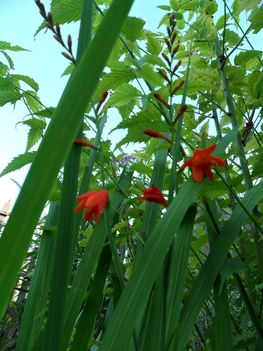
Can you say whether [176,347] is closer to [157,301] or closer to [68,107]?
[157,301]

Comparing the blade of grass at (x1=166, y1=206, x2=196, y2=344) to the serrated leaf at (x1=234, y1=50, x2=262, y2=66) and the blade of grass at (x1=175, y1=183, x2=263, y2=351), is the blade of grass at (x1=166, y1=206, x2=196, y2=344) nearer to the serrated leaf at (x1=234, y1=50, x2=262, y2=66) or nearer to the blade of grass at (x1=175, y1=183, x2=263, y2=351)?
the blade of grass at (x1=175, y1=183, x2=263, y2=351)

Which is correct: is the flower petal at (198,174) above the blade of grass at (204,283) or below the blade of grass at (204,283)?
above

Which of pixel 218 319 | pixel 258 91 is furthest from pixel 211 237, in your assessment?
pixel 258 91

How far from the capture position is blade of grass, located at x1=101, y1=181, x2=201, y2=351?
0.46 metres

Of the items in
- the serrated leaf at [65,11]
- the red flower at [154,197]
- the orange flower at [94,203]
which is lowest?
the orange flower at [94,203]

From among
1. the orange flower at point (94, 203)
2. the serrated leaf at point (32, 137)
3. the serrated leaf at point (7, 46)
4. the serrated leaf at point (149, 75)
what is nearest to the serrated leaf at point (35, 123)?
the serrated leaf at point (32, 137)

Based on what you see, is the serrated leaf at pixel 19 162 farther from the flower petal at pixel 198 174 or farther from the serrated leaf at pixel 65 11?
the flower petal at pixel 198 174

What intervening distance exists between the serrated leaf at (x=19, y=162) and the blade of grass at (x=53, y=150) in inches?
25.9

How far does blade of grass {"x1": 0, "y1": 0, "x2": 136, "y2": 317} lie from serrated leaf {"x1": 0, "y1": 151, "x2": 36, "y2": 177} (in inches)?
25.9

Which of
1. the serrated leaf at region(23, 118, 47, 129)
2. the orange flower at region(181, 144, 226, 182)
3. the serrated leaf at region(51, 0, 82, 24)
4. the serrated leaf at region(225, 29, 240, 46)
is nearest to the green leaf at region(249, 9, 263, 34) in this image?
the serrated leaf at region(225, 29, 240, 46)

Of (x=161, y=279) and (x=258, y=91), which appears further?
(x=258, y=91)

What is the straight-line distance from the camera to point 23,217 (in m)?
0.36

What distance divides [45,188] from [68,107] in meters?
0.09

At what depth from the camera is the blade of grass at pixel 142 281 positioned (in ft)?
1.51
